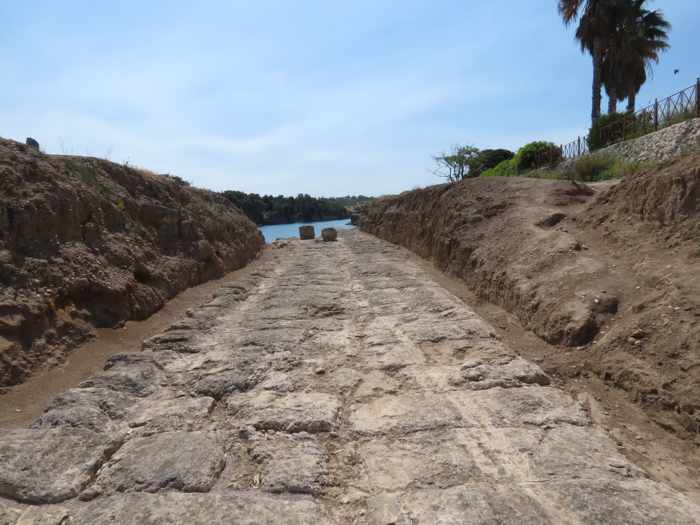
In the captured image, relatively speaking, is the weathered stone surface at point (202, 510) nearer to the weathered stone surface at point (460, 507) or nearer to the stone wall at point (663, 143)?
the weathered stone surface at point (460, 507)

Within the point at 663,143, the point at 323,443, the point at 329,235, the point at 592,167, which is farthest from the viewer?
the point at 329,235

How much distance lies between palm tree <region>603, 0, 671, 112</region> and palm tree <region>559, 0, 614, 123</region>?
2.82 ft

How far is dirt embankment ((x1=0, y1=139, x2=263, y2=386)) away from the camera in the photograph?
12.2 ft

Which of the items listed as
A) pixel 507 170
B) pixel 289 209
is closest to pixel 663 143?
pixel 507 170

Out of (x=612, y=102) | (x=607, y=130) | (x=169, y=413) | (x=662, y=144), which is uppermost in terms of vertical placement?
(x=612, y=102)

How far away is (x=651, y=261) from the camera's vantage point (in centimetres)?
407

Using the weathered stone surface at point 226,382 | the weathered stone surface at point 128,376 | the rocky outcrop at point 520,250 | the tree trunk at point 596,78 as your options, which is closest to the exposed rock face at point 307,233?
the rocky outcrop at point 520,250

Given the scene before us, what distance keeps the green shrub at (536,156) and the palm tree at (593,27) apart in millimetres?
4666

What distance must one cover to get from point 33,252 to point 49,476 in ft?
8.91

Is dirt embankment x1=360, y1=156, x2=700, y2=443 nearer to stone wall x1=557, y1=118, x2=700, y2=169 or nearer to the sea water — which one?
stone wall x1=557, y1=118, x2=700, y2=169

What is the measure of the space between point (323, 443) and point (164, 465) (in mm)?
861

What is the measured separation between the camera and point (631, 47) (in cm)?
2141

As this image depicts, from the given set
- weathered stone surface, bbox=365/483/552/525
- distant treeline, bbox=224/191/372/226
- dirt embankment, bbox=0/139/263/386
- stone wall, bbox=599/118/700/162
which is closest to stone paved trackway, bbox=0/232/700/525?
weathered stone surface, bbox=365/483/552/525

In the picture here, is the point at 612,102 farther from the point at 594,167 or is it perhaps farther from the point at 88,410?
the point at 88,410
